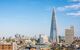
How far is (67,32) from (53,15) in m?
3.21

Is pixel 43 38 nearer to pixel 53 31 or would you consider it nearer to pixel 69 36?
pixel 53 31

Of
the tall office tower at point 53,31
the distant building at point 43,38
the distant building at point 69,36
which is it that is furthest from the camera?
the tall office tower at point 53,31

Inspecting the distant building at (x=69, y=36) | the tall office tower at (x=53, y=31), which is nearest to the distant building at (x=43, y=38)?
the tall office tower at (x=53, y=31)

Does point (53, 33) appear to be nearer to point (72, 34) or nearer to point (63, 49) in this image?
point (72, 34)

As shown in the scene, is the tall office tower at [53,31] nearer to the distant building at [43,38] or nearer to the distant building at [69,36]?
the distant building at [43,38]

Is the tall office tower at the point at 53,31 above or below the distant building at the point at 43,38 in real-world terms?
above

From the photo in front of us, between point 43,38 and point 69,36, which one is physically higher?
point 69,36

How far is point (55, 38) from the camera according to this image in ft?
111

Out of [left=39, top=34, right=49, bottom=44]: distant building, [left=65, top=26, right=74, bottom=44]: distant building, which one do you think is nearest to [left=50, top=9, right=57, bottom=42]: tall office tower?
[left=39, top=34, right=49, bottom=44]: distant building

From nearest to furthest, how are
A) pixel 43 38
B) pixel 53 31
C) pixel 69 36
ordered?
1. pixel 69 36
2. pixel 43 38
3. pixel 53 31

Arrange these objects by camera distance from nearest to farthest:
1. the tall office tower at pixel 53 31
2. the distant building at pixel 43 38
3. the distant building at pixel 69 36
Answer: the distant building at pixel 69 36 < the distant building at pixel 43 38 < the tall office tower at pixel 53 31

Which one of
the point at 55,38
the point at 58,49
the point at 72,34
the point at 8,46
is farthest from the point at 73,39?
the point at 8,46

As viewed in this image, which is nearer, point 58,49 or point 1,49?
point 1,49

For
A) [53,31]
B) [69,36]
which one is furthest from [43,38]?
[69,36]
